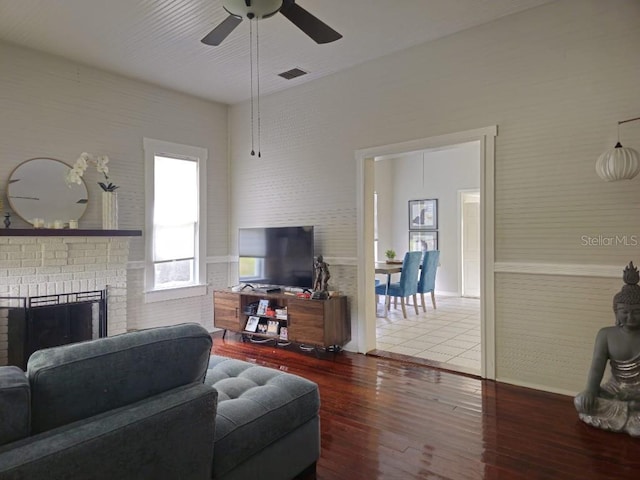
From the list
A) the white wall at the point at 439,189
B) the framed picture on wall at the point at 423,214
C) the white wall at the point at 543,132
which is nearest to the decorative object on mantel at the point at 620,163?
the white wall at the point at 543,132

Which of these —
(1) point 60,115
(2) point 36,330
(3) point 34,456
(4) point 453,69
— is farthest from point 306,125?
(3) point 34,456

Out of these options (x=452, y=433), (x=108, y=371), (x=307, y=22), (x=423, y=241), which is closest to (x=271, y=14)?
(x=307, y=22)

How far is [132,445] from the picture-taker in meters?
1.36

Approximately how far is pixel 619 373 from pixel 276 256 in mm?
3374

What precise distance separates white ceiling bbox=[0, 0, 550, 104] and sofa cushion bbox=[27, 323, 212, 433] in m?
2.79

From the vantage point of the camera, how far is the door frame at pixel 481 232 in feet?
11.6

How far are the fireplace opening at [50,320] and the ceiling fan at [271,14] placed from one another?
2927mm

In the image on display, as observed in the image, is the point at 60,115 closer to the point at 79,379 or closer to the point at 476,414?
the point at 79,379

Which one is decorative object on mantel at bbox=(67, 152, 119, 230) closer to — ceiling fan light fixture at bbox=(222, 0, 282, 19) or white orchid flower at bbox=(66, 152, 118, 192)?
white orchid flower at bbox=(66, 152, 118, 192)

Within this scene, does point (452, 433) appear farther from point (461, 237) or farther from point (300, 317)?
point (461, 237)

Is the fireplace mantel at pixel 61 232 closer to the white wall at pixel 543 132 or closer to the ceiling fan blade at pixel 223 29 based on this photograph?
the ceiling fan blade at pixel 223 29

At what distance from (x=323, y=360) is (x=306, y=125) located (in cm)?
273

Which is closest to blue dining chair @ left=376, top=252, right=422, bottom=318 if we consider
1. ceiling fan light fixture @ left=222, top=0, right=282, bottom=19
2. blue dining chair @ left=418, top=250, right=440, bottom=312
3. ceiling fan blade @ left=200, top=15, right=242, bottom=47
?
blue dining chair @ left=418, top=250, right=440, bottom=312

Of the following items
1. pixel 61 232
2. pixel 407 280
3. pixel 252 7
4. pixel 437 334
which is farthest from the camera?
pixel 407 280
